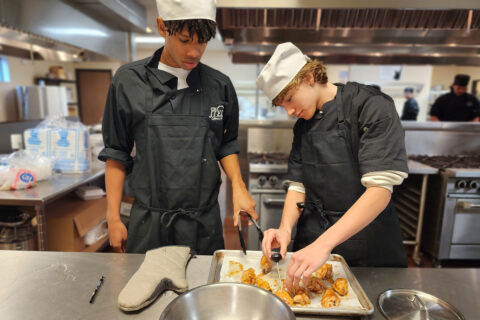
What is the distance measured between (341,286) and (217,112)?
0.78 meters

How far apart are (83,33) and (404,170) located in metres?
2.90

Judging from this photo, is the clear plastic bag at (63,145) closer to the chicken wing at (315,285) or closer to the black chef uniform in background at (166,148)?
the black chef uniform in background at (166,148)

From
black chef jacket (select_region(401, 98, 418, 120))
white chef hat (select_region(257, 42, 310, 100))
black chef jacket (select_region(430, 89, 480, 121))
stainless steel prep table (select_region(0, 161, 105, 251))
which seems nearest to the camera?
white chef hat (select_region(257, 42, 310, 100))

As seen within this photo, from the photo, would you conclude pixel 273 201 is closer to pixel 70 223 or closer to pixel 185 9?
pixel 70 223

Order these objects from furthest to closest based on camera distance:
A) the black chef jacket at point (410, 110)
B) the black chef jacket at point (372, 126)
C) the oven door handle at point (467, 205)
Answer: the black chef jacket at point (410, 110)
the oven door handle at point (467, 205)
the black chef jacket at point (372, 126)

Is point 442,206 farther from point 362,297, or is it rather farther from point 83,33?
point 83,33

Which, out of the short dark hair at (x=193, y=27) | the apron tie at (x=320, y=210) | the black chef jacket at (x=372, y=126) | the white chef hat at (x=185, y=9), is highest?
the white chef hat at (x=185, y=9)

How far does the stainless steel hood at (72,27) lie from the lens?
2.02m

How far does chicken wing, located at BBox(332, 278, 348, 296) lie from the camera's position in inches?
34.9

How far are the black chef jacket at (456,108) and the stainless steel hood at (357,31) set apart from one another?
1056mm

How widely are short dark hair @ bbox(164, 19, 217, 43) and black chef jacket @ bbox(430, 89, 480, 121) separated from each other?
3.94 meters

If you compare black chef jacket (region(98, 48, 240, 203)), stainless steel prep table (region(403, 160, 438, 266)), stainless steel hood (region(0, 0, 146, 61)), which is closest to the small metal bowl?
black chef jacket (region(98, 48, 240, 203))

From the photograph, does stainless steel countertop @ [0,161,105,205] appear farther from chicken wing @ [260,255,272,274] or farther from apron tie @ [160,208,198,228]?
chicken wing @ [260,255,272,274]

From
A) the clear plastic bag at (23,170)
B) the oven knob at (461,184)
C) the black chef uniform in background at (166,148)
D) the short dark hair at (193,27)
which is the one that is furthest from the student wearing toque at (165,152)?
the oven knob at (461,184)
